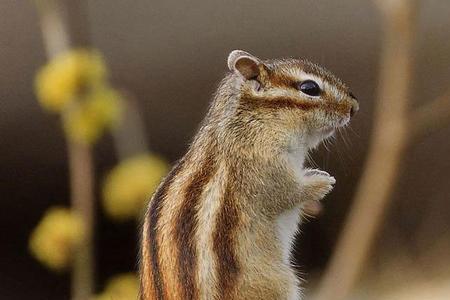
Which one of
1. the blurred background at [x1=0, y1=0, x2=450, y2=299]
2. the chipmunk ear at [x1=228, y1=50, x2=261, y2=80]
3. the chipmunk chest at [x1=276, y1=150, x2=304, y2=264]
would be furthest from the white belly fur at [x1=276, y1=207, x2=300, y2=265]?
the blurred background at [x1=0, y1=0, x2=450, y2=299]

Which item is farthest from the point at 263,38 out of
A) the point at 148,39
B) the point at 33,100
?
the point at 33,100

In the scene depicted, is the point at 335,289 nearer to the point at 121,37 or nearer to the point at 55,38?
the point at 55,38

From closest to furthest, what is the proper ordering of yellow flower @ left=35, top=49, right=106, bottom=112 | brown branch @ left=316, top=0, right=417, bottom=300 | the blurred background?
1. brown branch @ left=316, top=0, right=417, bottom=300
2. yellow flower @ left=35, top=49, right=106, bottom=112
3. the blurred background

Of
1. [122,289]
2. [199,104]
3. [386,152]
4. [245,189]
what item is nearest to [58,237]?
[122,289]

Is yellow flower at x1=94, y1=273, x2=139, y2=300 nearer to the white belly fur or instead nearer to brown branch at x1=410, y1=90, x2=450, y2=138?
Answer: the white belly fur

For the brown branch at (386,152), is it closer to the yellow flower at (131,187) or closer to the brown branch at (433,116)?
the brown branch at (433,116)

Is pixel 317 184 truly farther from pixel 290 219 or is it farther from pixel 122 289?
pixel 122 289
